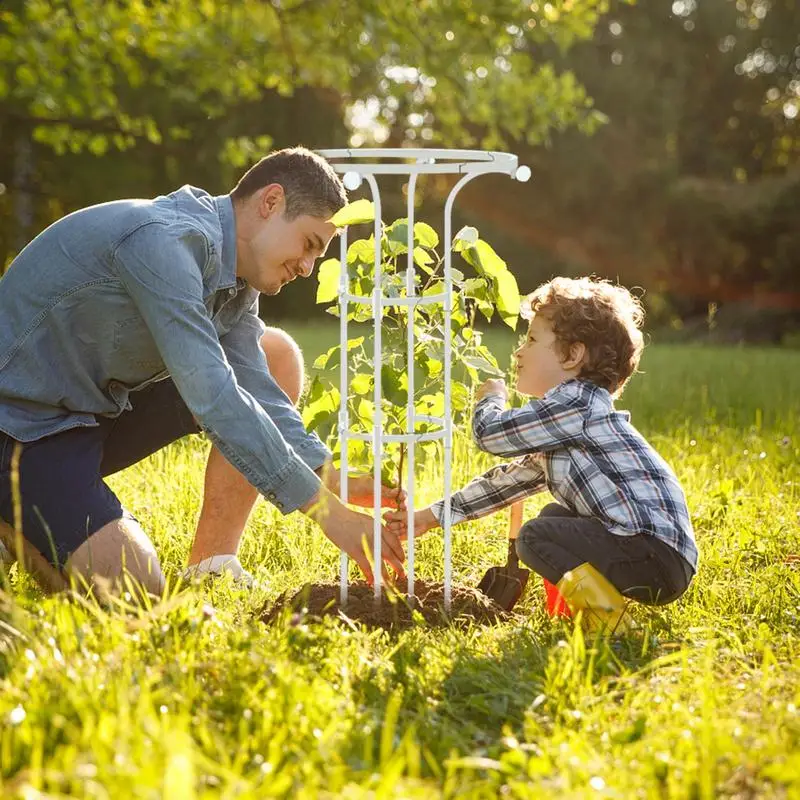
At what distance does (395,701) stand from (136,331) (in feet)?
4.43

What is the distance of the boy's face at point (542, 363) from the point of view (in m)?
3.06

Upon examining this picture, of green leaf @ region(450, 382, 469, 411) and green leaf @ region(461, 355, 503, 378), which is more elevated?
green leaf @ region(461, 355, 503, 378)

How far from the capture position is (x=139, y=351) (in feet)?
9.61

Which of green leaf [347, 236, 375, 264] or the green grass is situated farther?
green leaf [347, 236, 375, 264]

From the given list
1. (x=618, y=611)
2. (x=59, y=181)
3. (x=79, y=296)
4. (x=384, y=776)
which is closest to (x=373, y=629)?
(x=618, y=611)

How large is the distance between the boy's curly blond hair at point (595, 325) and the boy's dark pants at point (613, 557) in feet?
1.48

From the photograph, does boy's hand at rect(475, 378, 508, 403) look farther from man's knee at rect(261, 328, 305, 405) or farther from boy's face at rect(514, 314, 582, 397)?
man's knee at rect(261, 328, 305, 405)

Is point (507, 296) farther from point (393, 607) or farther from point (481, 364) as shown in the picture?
point (393, 607)

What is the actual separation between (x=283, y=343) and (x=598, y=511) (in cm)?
122

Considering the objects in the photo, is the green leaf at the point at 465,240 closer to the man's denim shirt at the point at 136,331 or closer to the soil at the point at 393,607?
the man's denim shirt at the point at 136,331

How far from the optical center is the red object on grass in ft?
9.61

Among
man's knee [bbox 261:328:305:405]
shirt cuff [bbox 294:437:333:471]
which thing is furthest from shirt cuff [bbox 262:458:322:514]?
man's knee [bbox 261:328:305:405]

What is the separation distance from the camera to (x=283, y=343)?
11.6 feet

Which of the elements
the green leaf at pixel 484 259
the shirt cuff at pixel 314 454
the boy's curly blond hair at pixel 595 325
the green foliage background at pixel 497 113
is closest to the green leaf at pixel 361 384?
the shirt cuff at pixel 314 454
